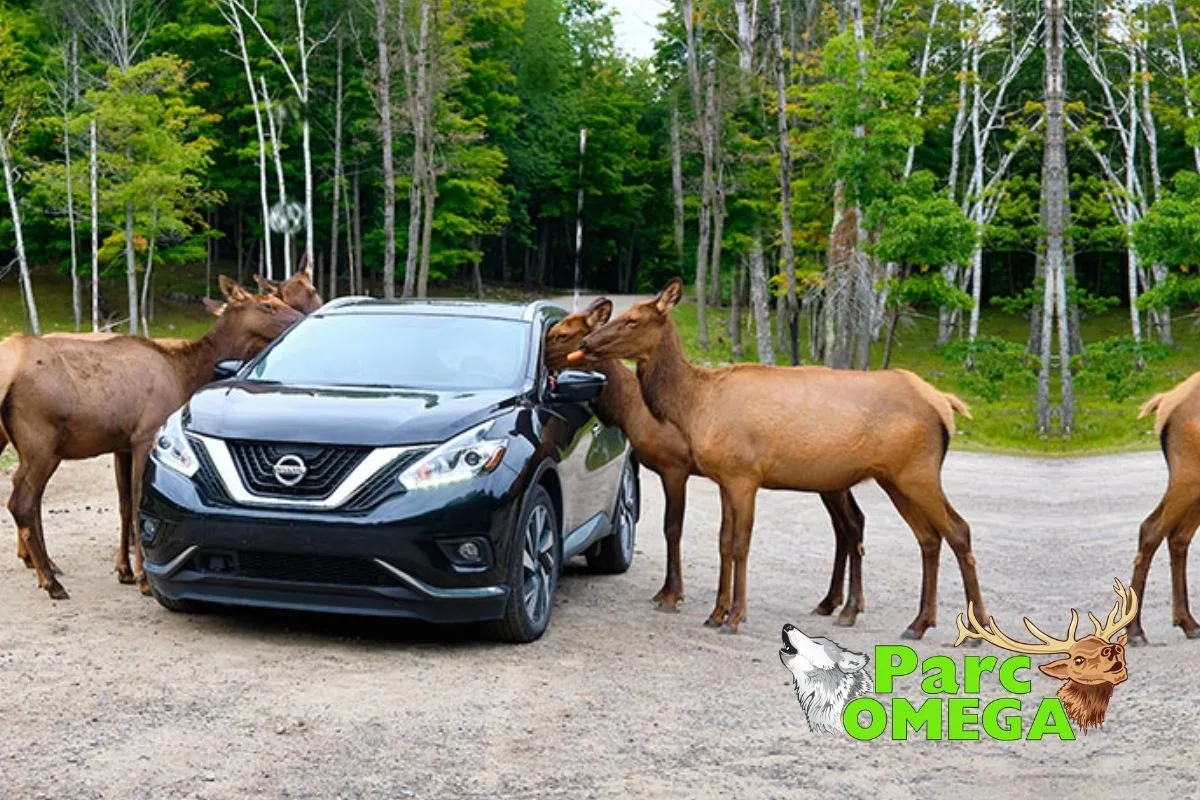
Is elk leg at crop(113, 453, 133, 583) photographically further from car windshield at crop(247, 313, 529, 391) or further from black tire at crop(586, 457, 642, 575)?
black tire at crop(586, 457, 642, 575)

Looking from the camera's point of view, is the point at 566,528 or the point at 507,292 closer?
the point at 566,528

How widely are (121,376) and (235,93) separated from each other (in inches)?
1765

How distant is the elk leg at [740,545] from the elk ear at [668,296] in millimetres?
1314

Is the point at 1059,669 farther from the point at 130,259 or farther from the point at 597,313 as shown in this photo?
the point at 130,259

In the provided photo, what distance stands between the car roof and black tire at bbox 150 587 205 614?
2.31 metres

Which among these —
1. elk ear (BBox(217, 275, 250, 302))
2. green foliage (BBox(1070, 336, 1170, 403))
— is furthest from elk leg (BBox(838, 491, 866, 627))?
green foliage (BBox(1070, 336, 1170, 403))

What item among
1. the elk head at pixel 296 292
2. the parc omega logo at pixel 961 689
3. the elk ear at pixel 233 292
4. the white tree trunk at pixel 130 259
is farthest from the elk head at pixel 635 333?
the white tree trunk at pixel 130 259

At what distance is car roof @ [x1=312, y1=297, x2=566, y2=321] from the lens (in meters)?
9.21

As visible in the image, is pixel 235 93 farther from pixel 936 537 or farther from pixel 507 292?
pixel 936 537

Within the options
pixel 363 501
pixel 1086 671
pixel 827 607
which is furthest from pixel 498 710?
pixel 827 607

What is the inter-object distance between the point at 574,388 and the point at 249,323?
124 inches

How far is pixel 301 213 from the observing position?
49.1 meters

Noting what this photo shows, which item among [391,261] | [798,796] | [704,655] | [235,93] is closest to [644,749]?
[798,796]

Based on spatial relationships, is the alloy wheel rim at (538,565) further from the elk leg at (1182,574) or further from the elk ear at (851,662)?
the elk leg at (1182,574)
